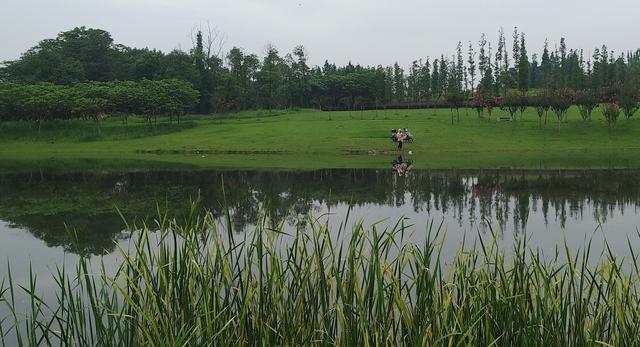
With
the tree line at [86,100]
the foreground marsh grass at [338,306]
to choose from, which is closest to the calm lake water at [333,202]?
the foreground marsh grass at [338,306]

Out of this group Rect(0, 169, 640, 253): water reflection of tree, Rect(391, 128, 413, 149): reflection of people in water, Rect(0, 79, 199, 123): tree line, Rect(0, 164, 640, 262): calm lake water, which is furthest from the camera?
Rect(0, 79, 199, 123): tree line

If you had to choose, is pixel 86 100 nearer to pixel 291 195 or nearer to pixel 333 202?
pixel 291 195

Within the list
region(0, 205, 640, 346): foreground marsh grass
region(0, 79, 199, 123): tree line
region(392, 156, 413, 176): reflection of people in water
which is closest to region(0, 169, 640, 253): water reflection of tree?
region(392, 156, 413, 176): reflection of people in water

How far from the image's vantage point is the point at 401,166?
107 feet

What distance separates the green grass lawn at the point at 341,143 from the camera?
3644cm

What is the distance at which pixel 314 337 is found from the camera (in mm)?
5184

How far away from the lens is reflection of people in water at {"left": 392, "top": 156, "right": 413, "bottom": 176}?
2921 cm

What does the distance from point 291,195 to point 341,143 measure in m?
24.4

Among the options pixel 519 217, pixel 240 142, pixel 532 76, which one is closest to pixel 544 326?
pixel 519 217

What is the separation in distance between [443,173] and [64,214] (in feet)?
60.2

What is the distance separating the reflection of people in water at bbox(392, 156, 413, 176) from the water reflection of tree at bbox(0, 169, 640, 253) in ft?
2.30

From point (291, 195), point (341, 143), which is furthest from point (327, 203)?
point (341, 143)

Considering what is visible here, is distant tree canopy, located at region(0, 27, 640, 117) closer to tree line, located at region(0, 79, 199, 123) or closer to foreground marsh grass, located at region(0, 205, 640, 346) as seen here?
tree line, located at region(0, 79, 199, 123)

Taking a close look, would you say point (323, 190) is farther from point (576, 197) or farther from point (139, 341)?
point (139, 341)
